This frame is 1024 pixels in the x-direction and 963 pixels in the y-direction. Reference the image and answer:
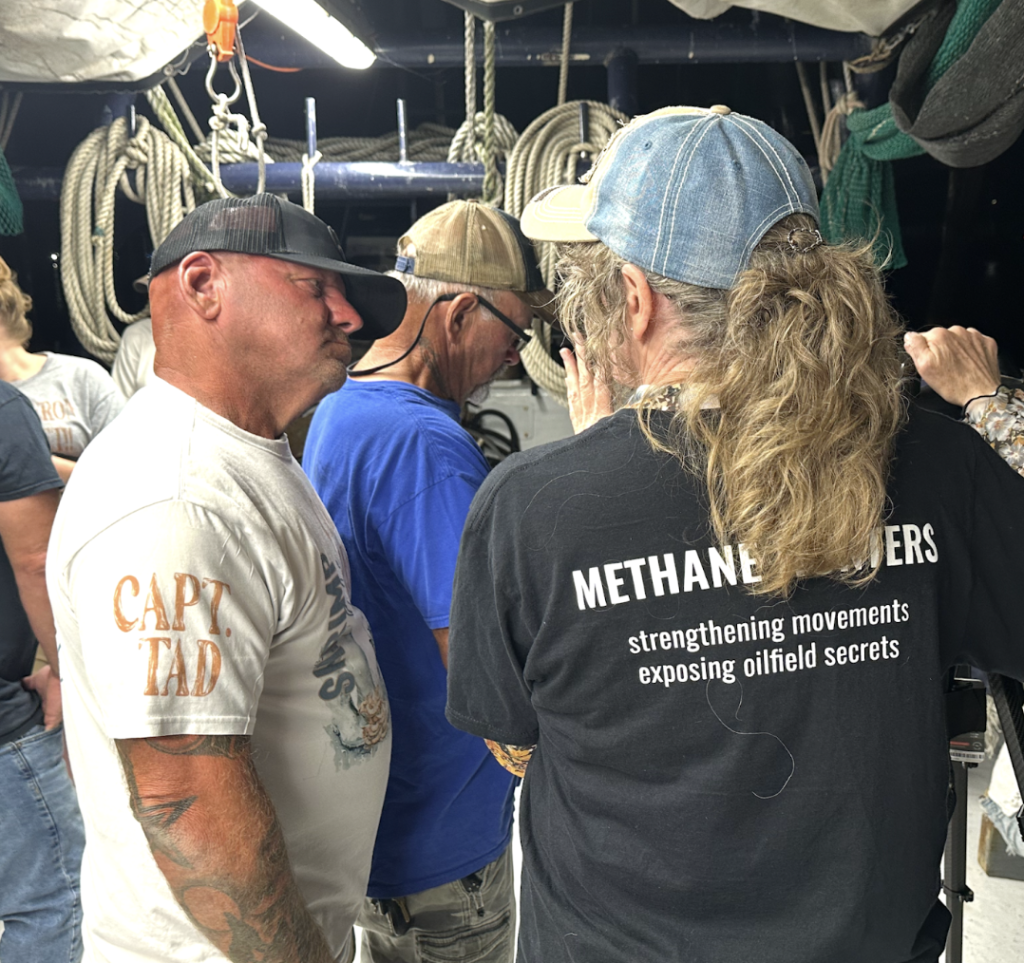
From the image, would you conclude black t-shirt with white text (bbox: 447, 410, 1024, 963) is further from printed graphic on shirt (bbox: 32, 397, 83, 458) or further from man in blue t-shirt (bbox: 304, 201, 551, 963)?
printed graphic on shirt (bbox: 32, 397, 83, 458)

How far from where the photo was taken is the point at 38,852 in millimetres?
1981

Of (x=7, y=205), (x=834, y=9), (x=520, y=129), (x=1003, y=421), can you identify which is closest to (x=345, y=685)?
(x=1003, y=421)

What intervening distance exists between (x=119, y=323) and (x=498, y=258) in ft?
10.3

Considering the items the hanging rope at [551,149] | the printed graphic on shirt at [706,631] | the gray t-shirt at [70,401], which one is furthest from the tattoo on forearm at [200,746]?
the hanging rope at [551,149]

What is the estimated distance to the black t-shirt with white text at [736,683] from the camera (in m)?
0.93

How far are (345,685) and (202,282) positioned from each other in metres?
0.60

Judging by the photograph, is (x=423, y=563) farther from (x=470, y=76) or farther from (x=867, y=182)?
(x=867, y=182)

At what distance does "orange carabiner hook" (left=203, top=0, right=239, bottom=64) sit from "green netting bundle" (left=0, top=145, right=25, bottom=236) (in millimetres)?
1658

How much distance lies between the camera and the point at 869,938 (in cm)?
97

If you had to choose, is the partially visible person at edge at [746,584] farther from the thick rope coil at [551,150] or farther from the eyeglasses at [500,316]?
the thick rope coil at [551,150]

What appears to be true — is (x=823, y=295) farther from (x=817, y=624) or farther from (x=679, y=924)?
(x=679, y=924)

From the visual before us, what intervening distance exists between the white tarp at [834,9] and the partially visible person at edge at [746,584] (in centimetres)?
171

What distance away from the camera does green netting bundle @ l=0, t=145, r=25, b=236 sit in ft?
9.53

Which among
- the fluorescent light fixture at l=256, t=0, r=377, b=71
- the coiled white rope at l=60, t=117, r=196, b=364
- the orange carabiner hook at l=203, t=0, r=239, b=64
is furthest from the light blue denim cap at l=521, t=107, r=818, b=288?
the coiled white rope at l=60, t=117, r=196, b=364
